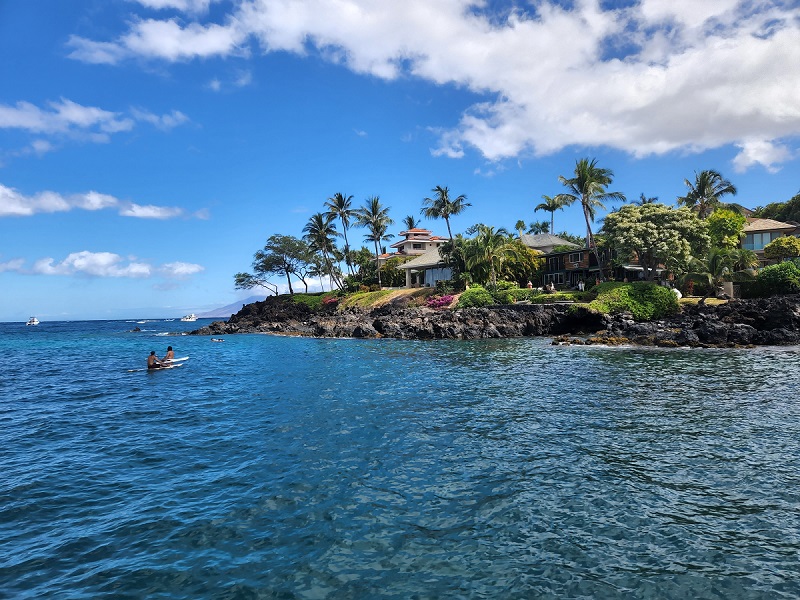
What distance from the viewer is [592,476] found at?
10875mm

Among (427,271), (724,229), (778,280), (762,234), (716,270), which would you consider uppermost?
(762,234)

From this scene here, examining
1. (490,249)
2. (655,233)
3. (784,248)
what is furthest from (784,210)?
(490,249)

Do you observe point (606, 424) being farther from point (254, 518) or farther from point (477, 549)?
point (254, 518)

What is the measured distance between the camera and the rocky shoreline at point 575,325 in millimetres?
36781

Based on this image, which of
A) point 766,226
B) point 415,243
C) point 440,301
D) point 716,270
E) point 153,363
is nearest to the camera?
point 153,363

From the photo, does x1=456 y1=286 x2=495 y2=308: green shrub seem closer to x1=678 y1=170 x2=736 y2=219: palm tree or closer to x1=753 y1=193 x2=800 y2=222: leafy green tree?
x1=678 y1=170 x2=736 y2=219: palm tree

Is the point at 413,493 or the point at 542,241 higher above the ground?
the point at 542,241

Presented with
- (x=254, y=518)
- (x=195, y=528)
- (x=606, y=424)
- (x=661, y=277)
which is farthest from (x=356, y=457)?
(x=661, y=277)

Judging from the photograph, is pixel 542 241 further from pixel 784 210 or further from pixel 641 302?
pixel 784 210

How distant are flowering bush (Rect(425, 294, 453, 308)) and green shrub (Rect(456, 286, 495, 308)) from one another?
3398mm

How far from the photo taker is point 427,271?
8181cm

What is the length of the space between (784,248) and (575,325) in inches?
1328

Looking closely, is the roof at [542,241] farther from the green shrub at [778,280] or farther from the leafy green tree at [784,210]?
the leafy green tree at [784,210]

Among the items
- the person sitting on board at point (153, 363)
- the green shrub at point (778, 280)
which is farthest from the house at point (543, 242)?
the person sitting on board at point (153, 363)
